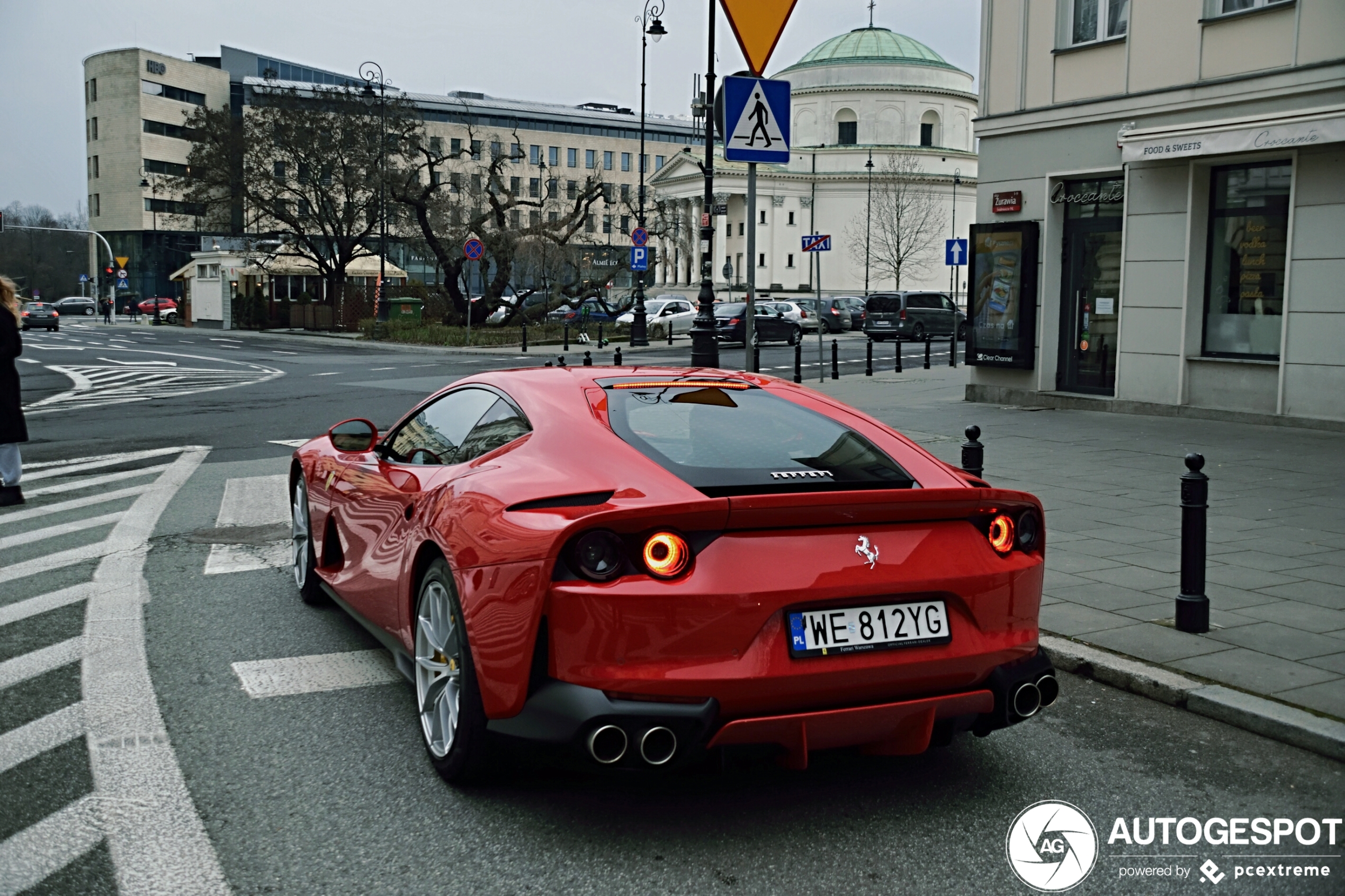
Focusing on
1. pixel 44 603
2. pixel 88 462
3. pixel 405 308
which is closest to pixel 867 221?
pixel 405 308

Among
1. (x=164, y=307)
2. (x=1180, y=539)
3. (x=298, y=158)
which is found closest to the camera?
(x=1180, y=539)

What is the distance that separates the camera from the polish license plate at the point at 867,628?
11.7ft

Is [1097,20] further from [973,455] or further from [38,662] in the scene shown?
[38,662]

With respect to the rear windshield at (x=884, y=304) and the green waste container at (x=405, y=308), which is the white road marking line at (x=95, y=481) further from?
the green waste container at (x=405, y=308)

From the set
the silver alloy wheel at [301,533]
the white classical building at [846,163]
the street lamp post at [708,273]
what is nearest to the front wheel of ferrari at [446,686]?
the silver alloy wheel at [301,533]

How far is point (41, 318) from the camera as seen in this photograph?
66500 mm

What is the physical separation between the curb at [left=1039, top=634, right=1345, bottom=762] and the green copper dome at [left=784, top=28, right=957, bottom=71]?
9645cm

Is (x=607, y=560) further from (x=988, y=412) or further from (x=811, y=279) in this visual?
(x=811, y=279)

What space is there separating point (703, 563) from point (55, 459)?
1164 cm

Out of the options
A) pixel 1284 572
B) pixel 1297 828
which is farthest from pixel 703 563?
pixel 1284 572

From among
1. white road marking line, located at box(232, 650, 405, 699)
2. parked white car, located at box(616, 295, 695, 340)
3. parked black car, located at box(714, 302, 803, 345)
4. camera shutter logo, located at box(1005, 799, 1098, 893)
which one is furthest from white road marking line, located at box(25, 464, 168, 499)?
parked white car, located at box(616, 295, 695, 340)

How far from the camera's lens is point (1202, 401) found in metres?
16.0

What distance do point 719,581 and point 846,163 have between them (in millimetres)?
97050

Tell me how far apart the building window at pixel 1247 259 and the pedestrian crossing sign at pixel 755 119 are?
8.90m
